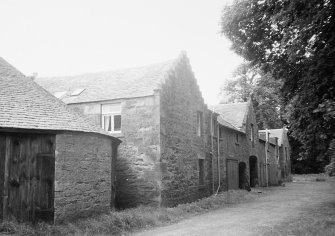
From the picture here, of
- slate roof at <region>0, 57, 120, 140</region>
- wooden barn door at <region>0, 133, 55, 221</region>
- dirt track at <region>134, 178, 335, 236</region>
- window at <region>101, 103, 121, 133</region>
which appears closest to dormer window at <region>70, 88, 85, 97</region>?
window at <region>101, 103, 121, 133</region>

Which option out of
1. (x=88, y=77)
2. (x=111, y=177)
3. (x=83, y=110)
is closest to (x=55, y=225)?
(x=111, y=177)

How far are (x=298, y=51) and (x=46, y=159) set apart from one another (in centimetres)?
967

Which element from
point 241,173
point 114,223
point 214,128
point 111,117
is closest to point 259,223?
point 114,223

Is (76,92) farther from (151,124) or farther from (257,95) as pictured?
(257,95)

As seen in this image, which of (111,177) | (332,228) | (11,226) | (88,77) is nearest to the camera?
(11,226)

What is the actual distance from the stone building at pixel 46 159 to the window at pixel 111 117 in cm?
358

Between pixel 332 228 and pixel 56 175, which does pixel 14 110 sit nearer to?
pixel 56 175

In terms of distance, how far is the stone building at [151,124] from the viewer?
16.5 meters

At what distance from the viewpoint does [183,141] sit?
62.5 ft

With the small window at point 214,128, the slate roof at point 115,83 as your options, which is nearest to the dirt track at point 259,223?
the slate roof at point 115,83

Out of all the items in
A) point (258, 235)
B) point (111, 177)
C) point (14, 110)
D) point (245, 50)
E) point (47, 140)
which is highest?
point (245, 50)

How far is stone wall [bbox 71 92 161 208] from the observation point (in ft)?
53.5

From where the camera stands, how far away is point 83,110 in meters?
18.3

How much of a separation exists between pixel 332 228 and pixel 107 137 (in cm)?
846
